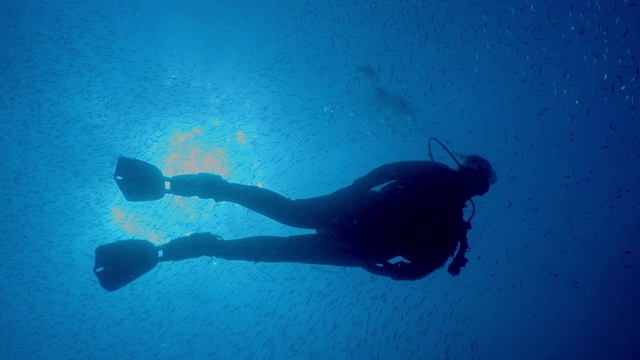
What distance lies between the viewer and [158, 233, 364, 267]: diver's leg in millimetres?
3104

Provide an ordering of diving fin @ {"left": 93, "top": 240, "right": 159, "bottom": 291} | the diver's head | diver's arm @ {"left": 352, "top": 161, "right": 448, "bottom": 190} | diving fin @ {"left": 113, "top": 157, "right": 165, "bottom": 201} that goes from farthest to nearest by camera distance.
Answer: the diver's head
diver's arm @ {"left": 352, "top": 161, "right": 448, "bottom": 190}
diving fin @ {"left": 113, "top": 157, "right": 165, "bottom": 201}
diving fin @ {"left": 93, "top": 240, "right": 159, "bottom": 291}

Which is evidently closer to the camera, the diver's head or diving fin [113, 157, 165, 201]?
diving fin [113, 157, 165, 201]

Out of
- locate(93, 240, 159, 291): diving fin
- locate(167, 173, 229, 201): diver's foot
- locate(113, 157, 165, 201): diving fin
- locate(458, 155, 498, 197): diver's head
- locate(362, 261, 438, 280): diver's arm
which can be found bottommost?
locate(362, 261, 438, 280): diver's arm

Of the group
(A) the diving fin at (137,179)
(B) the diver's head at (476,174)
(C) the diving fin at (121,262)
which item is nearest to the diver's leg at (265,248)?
(C) the diving fin at (121,262)

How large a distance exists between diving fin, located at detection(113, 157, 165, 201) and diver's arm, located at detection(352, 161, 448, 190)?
5.53 feet

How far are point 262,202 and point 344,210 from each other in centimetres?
69

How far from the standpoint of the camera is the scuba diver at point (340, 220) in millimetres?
3088

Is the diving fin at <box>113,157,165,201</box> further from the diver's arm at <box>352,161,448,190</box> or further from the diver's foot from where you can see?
the diver's arm at <box>352,161,448,190</box>

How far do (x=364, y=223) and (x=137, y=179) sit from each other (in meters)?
1.93

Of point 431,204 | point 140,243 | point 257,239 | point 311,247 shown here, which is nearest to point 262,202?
point 257,239

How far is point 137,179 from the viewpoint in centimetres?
308

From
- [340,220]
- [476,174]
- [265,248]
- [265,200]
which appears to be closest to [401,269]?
[340,220]

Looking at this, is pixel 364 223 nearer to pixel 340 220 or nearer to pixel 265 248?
pixel 340 220

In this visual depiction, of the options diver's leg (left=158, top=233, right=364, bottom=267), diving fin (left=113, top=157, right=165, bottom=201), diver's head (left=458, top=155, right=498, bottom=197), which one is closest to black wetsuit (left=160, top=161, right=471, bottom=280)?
diver's leg (left=158, top=233, right=364, bottom=267)
